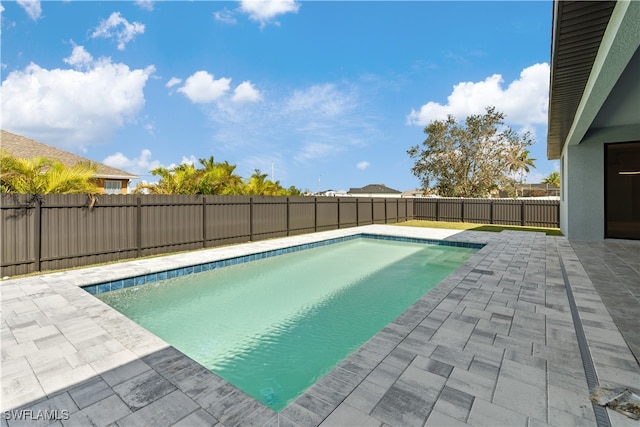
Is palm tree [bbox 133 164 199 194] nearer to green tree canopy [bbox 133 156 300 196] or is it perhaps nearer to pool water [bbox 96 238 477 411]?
green tree canopy [bbox 133 156 300 196]

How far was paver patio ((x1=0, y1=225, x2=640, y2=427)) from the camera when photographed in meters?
1.76

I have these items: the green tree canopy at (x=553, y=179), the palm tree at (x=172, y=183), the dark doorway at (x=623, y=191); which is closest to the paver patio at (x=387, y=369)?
the palm tree at (x=172, y=183)

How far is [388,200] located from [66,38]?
1612 cm

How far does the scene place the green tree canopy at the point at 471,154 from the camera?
20.4 metres

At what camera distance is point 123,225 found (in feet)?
20.9

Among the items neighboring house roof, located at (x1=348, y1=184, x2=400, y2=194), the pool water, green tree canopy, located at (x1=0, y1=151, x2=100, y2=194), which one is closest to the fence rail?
green tree canopy, located at (x1=0, y1=151, x2=100, y2=194)

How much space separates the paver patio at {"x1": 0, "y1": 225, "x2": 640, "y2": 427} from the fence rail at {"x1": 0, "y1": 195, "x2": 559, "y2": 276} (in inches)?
62.7

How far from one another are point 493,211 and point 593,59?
44.1 feet

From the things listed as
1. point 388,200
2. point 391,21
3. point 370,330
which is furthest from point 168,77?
point 370,330

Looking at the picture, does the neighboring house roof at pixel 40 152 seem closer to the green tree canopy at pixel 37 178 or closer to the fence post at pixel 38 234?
the green tree canopy at pixel 37 178

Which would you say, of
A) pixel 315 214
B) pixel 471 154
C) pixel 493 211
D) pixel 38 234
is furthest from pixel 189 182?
pixel 471 154

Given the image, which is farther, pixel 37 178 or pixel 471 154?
pixel 471 154

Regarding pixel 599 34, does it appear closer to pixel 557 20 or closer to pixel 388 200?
pixel 557 20

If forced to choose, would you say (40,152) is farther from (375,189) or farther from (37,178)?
(375,189)
